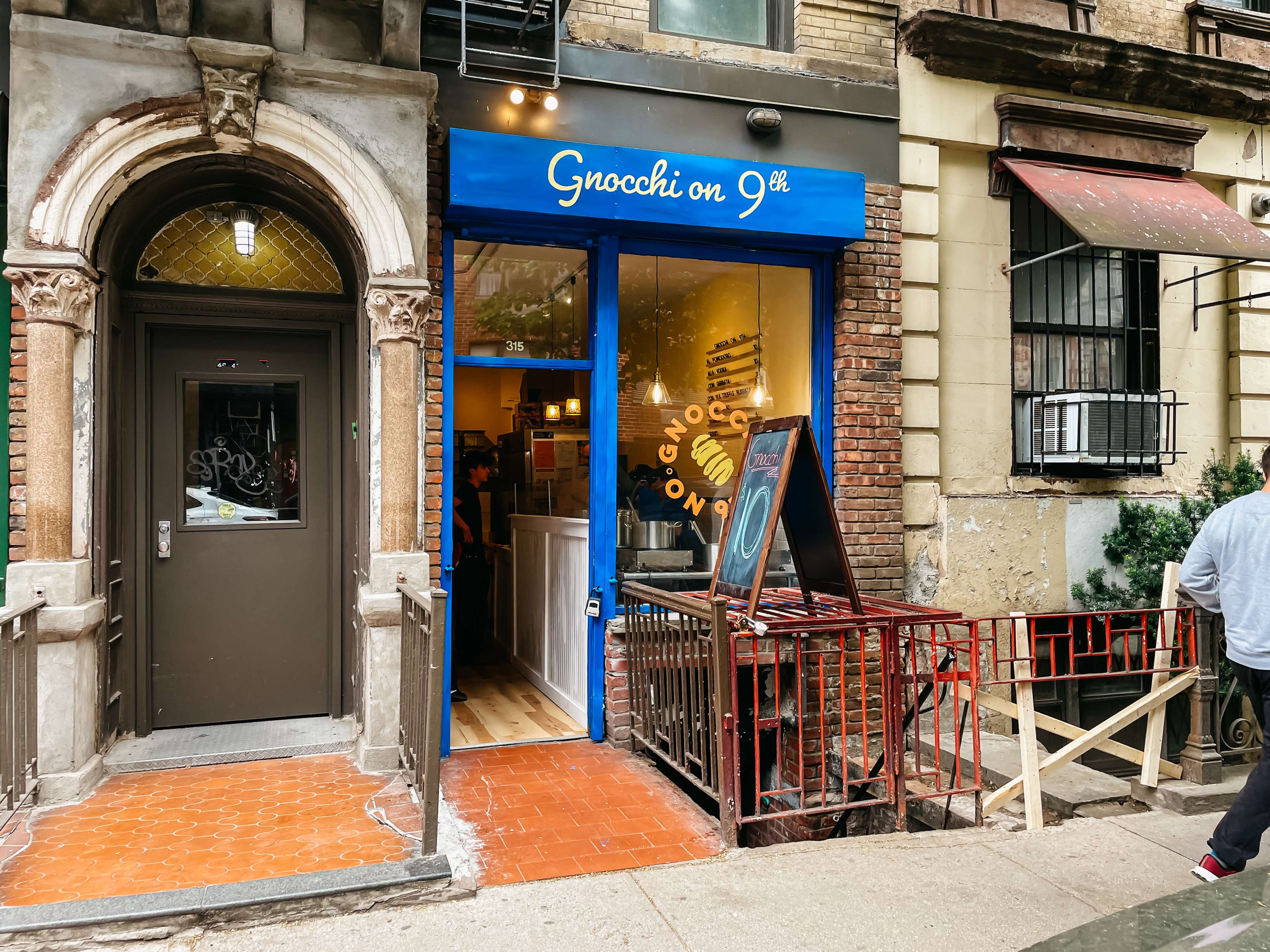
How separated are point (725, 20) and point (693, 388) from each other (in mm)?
2765

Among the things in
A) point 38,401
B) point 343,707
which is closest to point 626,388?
point 343,707

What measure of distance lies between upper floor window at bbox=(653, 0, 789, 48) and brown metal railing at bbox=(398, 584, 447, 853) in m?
4.46

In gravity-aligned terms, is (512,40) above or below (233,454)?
above

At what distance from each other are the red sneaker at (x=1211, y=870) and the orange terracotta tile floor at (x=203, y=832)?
3.53m

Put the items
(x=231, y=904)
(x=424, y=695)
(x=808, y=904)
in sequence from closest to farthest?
(x=231, y=904), (x=808, y=904), (x=424, y=695)

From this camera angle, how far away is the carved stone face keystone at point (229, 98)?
197 inches

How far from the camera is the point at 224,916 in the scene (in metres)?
3.60

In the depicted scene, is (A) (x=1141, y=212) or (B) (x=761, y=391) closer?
(A) (x=1141, y=212)

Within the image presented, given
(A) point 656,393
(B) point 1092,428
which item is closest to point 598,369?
(A) point 656,393

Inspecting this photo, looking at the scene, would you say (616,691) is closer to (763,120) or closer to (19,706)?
(19,706)

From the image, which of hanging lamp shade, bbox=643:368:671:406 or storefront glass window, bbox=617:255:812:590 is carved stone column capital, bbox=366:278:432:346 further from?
hanging lamp shade, bbox=643:368:671:406

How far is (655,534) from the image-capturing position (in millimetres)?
6551

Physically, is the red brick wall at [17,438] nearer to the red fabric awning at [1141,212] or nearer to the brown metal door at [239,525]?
the brown metal door at [239,525]

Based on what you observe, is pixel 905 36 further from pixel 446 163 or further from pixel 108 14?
pixel 108 14
